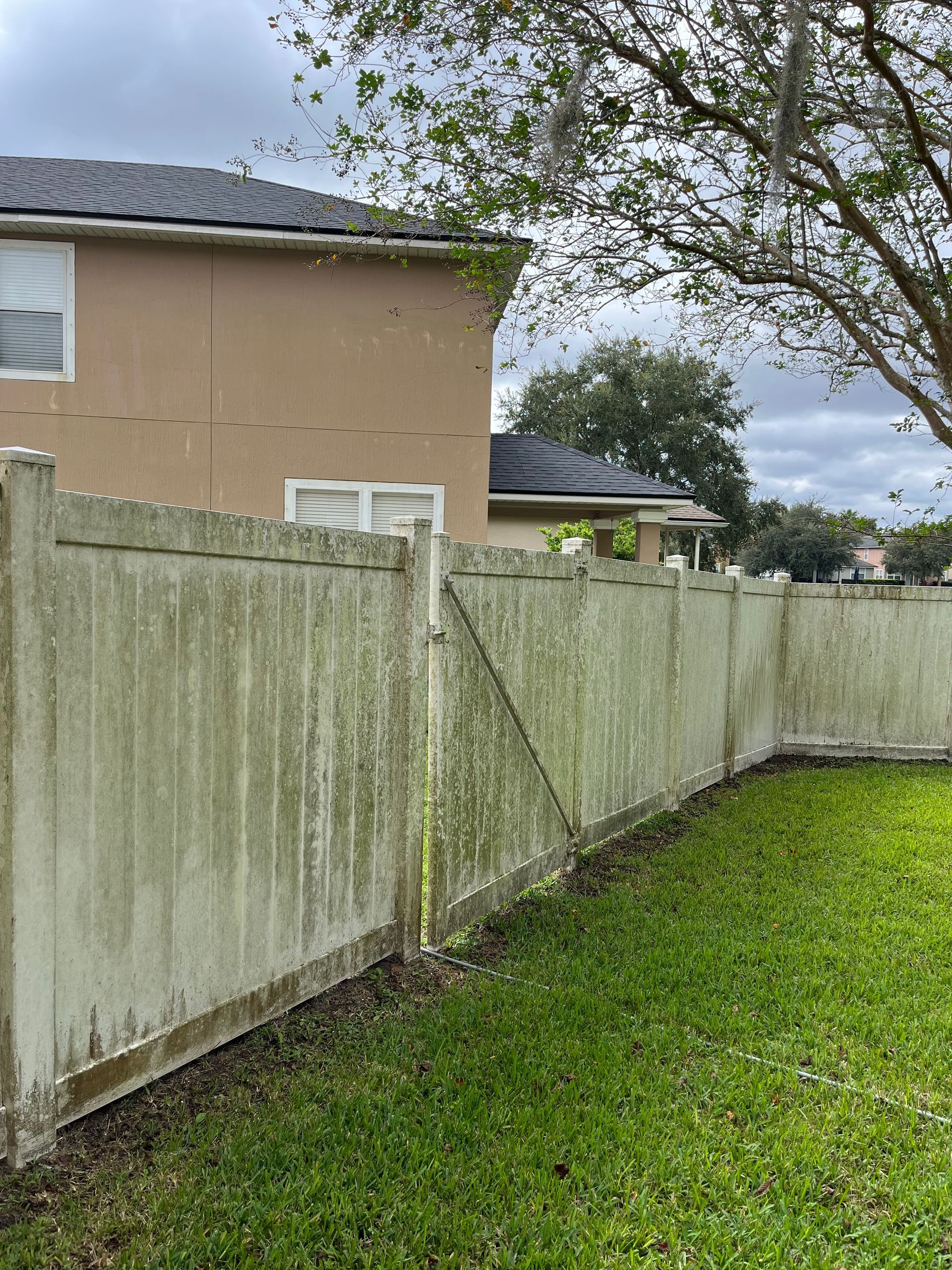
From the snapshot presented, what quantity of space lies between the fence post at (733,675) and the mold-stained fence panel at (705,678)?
2 cm

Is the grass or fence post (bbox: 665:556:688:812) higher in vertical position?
fence post (bbox: 665:556:688:812)

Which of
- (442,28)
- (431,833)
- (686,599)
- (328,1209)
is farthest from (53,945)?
(442,28)

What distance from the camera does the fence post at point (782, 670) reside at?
415 inches

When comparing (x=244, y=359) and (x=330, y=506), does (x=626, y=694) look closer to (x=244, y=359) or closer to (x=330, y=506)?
(x=330, y=506)

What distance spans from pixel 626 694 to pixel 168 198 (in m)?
8.72

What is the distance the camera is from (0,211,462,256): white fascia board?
974cm

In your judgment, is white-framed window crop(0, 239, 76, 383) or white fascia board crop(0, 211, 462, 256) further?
white-framed window crop(0, 239, 76, 383)

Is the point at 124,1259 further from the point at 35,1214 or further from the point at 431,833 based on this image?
the point at 431,833

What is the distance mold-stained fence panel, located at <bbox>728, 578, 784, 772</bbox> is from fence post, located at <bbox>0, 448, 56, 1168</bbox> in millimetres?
7357

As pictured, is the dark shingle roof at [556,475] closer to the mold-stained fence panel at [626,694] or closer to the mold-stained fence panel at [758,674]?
the mold-stained fence panel at [758,674]

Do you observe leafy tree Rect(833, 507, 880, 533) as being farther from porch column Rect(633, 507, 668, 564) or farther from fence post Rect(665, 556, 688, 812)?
porch column Rect(633, 507, 668, 564)

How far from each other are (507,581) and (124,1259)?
3126 millimetres

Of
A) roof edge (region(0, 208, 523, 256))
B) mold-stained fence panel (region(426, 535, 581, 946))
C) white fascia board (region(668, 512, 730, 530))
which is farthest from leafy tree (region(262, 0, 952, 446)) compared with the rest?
white fascia board (region(668, 512, 730, 530))

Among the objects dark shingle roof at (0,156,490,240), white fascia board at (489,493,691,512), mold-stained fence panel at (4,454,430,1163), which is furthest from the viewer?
white fascia board at (489,493,691,512)
